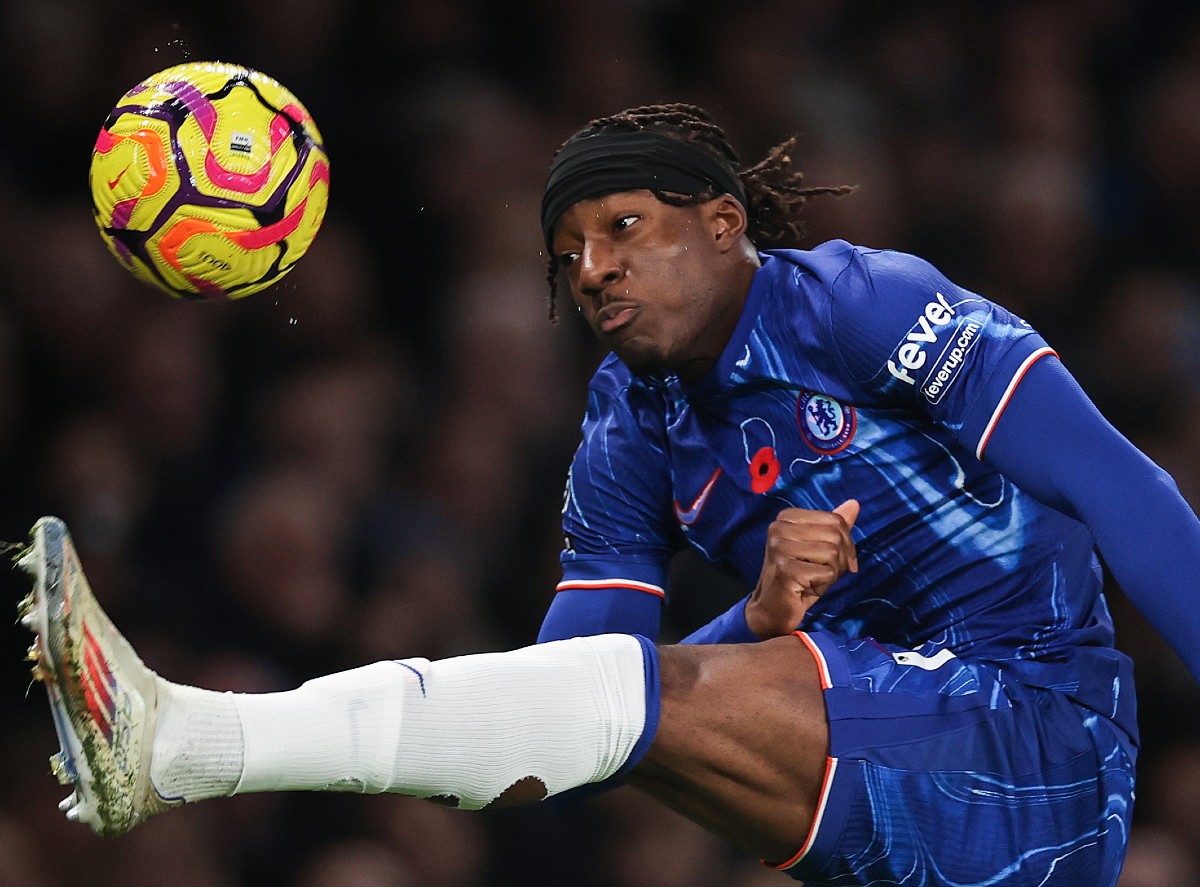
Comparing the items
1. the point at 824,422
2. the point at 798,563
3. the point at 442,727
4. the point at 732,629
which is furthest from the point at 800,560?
the point at 442,727

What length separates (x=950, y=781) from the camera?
2316 mm

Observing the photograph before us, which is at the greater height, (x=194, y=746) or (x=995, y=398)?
(x=995, y=398)

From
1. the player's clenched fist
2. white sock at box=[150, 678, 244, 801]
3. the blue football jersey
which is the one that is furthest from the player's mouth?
white sock at box=[150, 678, 244, 801]

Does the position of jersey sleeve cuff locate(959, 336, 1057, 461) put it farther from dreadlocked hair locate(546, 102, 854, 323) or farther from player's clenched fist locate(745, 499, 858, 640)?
dreadlocked hair locate(546, 102, 854, 323)

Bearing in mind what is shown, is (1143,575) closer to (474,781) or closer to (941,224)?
(474,781)

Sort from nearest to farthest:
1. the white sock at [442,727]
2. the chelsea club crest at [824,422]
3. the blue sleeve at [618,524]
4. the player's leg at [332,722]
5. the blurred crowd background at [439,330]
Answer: the player's leg at [332,722], the white sock at [442,727], the chelsea club crest at [824,422], the blue sleeve at [618,524], the blurred crowd background at [439,330]

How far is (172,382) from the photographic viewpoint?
157 inches

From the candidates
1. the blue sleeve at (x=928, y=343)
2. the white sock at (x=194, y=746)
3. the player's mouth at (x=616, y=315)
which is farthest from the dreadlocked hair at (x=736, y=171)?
the white sock at (x=194, y=746)

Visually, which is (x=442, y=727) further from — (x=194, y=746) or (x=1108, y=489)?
(x=1108, y=489)

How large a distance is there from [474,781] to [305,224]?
104 centimetres

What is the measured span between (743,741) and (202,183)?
3.93ft

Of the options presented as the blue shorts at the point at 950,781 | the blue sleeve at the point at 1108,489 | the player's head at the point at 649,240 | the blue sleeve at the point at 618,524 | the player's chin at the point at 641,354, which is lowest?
the blue shorts at the point at 950,781

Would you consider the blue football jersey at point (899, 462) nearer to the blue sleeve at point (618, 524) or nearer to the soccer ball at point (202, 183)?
the blue sleeve at point (618, 524)

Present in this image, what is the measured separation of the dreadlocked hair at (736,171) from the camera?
2650 mm
